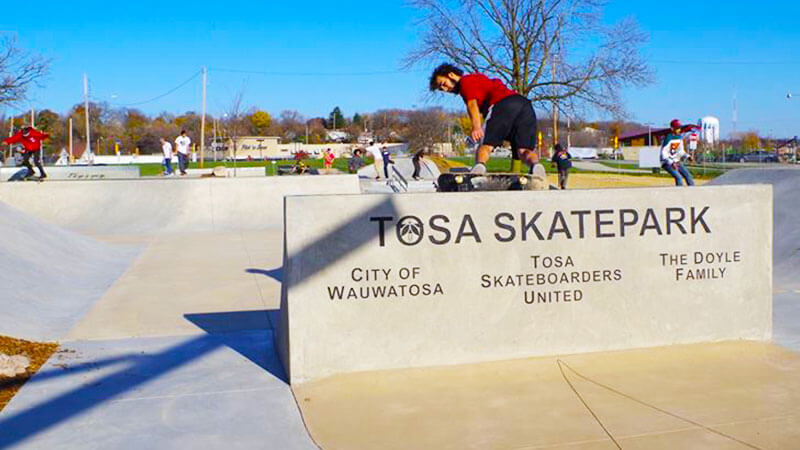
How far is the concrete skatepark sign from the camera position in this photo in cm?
536

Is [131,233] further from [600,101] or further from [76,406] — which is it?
[600,101]

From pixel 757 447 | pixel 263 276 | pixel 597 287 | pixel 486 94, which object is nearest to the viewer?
pixel 757 447

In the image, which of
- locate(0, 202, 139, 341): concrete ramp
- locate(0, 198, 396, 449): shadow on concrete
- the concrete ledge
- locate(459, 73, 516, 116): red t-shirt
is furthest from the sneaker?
the concrete ledge

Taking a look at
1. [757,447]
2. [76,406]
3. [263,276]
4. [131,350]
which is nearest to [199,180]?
[263,276]

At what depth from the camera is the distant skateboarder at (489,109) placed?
687 cm

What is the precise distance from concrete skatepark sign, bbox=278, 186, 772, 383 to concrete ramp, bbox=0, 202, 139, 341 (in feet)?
8.91

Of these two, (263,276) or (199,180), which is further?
(199,180)

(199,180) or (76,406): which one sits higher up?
(199,180)

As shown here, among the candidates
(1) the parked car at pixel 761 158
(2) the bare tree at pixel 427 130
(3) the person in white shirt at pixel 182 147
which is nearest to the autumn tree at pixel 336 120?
(2) the bare tree at pixel 427 130

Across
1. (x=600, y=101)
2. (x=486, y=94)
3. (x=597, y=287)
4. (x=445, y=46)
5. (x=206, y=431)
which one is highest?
(x=445, y=46)

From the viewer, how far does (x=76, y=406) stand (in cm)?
478

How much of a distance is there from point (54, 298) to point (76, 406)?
4.01 meters

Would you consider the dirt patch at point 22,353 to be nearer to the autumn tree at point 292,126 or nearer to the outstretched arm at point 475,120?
the outstretched arm at point 475,120

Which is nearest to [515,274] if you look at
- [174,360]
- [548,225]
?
[548,225]
